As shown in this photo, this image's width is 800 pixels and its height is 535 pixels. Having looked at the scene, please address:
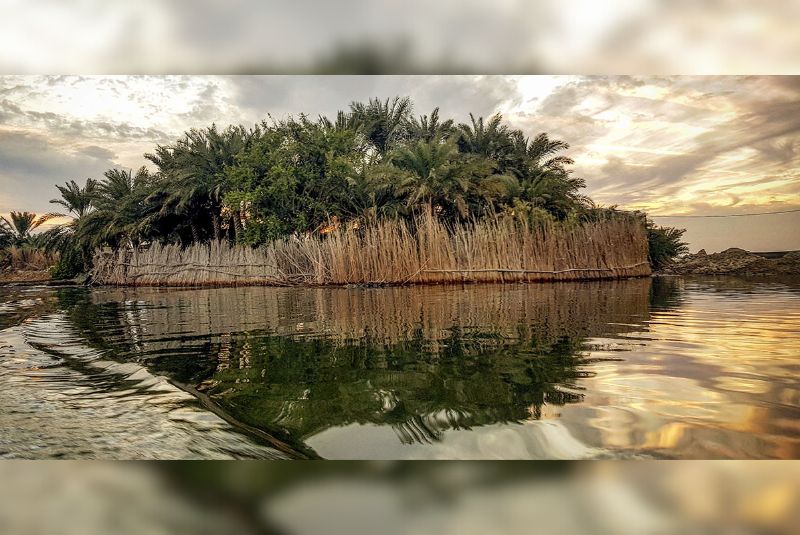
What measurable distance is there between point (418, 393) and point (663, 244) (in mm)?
4067

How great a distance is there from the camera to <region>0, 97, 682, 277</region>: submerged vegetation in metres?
4.78

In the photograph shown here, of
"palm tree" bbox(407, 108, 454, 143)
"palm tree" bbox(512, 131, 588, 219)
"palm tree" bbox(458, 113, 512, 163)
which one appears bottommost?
"palm tree" bbox(512, 131, 588, 219)

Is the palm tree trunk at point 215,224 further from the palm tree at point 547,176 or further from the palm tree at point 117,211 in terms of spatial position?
the palm tree at point 547,176

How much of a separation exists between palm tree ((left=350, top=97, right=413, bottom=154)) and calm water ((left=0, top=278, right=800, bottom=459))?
5.69 ft

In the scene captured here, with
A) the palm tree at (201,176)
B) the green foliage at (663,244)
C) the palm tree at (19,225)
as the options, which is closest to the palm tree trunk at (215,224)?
the palm tree at (201,176)

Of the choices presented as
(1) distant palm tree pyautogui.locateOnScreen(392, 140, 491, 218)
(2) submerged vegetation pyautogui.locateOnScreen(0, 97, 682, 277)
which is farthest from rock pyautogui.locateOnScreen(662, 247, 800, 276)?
(1) distant palm tree pyautogui.locateOnScreen(392, 140, 491, 218)

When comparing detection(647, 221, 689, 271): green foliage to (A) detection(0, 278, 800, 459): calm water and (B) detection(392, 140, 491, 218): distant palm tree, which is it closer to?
(B) detection(392, 140, 491, 218): distant palm tree

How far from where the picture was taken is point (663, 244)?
15.1 ft

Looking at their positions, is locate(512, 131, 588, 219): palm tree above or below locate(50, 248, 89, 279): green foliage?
above

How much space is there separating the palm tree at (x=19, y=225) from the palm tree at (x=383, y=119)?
2.30 metres

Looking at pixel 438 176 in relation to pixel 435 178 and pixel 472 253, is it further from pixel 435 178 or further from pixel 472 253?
pixel 472 253

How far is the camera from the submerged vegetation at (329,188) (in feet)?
15.7
